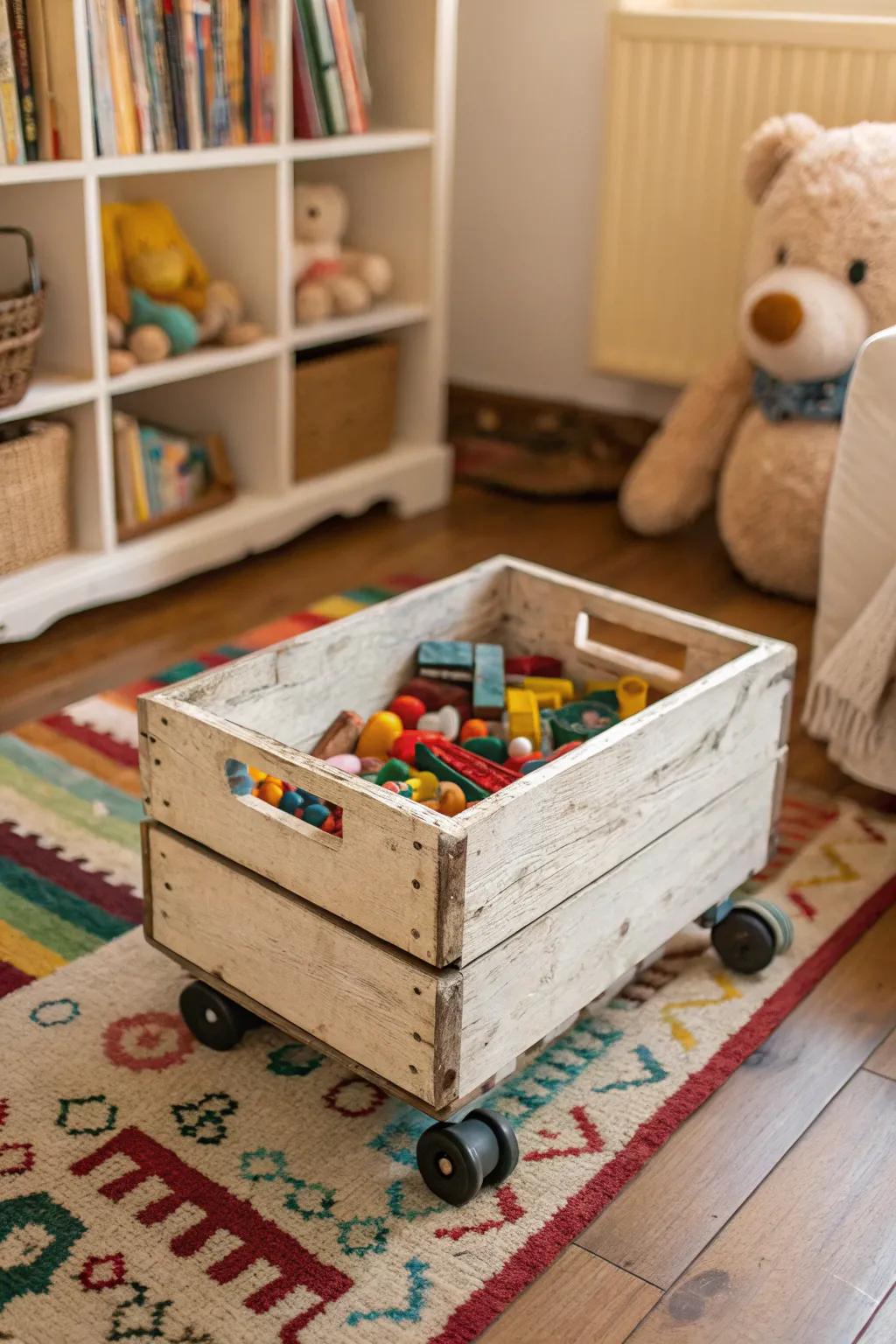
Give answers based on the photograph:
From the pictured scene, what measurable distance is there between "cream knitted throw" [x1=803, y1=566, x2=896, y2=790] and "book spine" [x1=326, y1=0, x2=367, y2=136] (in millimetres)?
1221

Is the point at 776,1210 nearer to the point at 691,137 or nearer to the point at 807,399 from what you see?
the point at 807,399

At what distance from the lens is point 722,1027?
4.41 ft

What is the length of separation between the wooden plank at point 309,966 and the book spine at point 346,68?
4.95 ft

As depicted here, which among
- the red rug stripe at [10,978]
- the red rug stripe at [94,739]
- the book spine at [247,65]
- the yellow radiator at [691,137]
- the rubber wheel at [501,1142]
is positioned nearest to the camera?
the rubber wheel at [501,1142]

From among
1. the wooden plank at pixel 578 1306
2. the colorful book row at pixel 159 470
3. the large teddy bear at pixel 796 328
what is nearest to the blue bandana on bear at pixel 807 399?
the large teddy bear at pixel 796 328

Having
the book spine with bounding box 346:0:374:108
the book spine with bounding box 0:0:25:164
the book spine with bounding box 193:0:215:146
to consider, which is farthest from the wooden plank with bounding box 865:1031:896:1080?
the book spine with bounding box 346:0:374:108

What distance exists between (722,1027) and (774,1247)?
0.27 metres

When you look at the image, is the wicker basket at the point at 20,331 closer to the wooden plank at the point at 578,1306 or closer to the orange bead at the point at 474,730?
the orange bead at the point at 474,730

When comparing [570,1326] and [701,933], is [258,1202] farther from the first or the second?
[701,933]

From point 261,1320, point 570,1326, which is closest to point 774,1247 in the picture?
point 570,1326

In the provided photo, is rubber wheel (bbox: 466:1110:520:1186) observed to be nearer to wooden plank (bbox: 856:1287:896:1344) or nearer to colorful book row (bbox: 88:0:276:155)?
wooden plank (bbox: 856:1287:896:1344)

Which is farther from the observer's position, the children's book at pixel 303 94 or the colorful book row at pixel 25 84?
the children's book at pixel 303 94

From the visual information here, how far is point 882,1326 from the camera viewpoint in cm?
103

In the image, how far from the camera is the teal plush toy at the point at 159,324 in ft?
7.03
